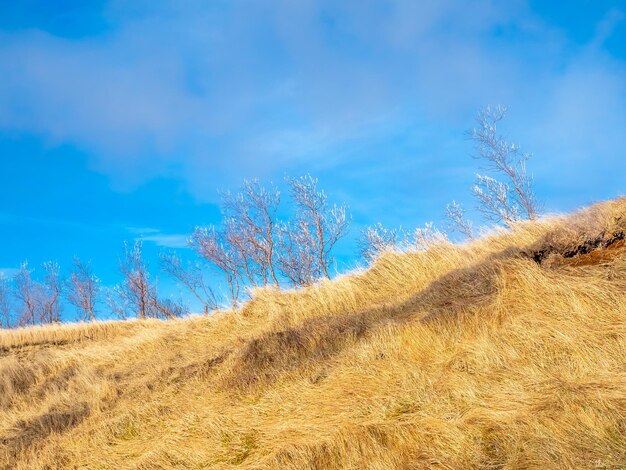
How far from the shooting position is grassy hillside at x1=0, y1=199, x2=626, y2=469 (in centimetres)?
385

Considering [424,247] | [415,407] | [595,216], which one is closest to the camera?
[415,407]

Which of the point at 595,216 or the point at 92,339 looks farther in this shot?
the point at 92,339

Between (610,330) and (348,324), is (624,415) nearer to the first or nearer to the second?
(610,330)

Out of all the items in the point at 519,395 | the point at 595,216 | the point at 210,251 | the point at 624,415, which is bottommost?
the point at 624,415

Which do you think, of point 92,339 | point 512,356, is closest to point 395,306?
point 512,356

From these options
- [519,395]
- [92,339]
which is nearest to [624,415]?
[519,395]

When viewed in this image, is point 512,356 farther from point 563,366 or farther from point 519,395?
point 519,395

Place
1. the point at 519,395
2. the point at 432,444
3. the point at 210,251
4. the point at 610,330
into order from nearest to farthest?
the point at 432,444
the point at 519,395
the point at 610,330
the point at 210,251

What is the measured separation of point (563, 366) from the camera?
184 inches

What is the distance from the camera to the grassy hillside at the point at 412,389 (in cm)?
385

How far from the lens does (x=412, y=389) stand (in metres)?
4.90

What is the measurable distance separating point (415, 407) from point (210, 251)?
106 ft

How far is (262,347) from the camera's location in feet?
25.4

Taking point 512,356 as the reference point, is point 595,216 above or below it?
above
